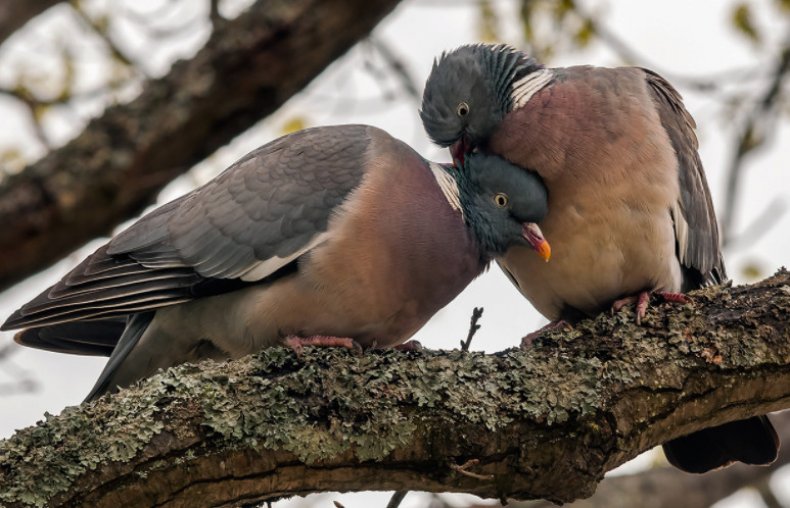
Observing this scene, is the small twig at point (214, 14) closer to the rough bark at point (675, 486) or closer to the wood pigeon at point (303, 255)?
the wood pigeon at point (303, 255)

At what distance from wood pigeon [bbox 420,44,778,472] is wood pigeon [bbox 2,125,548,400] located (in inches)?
4.9

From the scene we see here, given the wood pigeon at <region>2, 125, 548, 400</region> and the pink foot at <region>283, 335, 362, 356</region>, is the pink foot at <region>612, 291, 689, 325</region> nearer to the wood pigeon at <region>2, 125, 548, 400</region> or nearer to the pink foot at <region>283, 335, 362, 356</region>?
the wood pigeon at <region>2, 125, 548, 400</region>

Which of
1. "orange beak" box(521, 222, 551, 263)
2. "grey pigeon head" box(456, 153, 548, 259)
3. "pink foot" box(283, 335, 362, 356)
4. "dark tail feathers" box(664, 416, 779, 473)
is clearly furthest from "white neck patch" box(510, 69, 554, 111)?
"dark tail feathers" box(664, 416, 779, 473)

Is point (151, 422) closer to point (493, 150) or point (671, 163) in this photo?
point (493, 150)

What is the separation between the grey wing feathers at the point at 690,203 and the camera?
4328 millimetres

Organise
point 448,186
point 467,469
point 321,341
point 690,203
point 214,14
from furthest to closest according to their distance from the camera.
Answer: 1. point 214,14
2. point 690,203
3. point 448,186
4. point 321,341
5. point 467,469

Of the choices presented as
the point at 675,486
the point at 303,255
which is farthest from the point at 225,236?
the point at 675,486

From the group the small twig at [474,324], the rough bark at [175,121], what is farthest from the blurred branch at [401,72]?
the small twig at [474,324]

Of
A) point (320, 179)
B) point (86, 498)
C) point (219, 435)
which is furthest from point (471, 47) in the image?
point (86, 498)

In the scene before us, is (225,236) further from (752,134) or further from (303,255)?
(752,134)

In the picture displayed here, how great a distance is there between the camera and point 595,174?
161 inches

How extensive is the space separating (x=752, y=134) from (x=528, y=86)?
222 cm

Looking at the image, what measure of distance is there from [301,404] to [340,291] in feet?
2.31

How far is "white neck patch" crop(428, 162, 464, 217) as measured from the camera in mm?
4184
